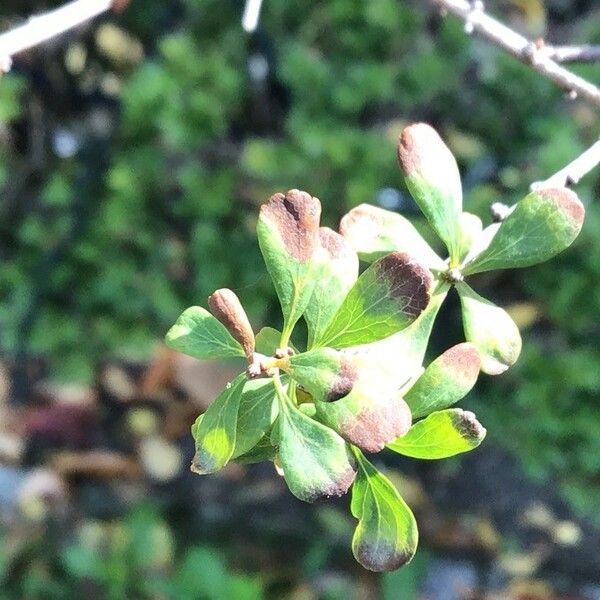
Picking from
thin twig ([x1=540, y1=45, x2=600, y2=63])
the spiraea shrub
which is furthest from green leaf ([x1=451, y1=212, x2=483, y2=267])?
thin twig ([x1=540, y1=45, x2=600, y2=63])

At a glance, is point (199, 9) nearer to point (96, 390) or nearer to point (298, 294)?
point (96, 390)

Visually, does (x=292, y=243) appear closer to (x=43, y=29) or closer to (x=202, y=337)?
(x=202, y=337)

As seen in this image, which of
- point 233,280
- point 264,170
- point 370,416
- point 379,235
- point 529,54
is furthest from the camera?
point 233,280

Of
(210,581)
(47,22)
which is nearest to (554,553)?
(210,581)

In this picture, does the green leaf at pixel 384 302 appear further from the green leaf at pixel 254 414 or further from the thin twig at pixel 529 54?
the thin twig at pixel 529 54

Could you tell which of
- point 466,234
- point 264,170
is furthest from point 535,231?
point 264,170

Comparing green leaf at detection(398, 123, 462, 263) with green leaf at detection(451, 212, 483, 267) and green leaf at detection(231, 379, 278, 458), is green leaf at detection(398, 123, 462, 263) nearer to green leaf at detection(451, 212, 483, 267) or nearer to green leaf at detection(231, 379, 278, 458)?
green leaf at detection(451, 212, 483, 267)

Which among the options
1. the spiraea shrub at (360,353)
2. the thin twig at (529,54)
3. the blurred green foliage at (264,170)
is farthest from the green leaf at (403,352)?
the blurred green foliage at (264,170)
